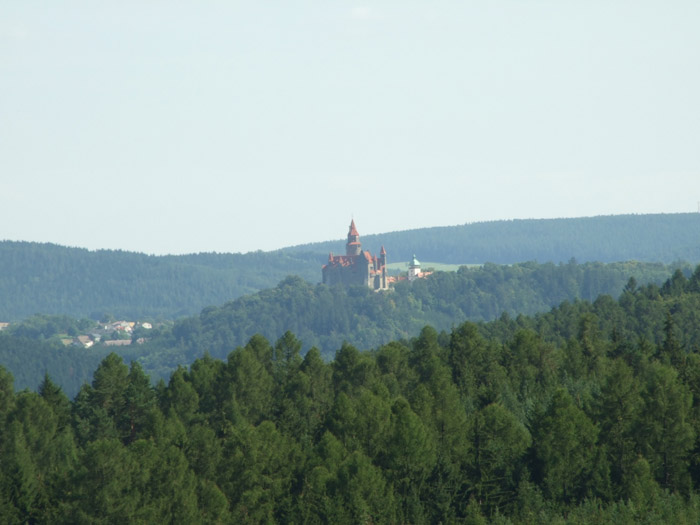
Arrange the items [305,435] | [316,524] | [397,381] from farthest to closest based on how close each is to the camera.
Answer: [397,381]
[305,435]
[316,524]

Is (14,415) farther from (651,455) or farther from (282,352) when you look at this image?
(651,455)

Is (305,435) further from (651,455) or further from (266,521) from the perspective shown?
(651,455)

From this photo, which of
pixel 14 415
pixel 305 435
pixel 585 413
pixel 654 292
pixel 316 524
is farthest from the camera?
pixel 654 292

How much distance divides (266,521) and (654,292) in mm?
107886

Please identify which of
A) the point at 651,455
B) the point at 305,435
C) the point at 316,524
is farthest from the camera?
the point at 305,435

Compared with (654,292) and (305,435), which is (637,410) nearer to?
(305,435)

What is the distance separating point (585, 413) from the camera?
7812 centimetres

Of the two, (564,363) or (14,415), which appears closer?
(14,415)

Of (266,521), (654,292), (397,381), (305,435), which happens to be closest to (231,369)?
(397,381)

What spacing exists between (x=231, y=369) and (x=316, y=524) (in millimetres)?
36720

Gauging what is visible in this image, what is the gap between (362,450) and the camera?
75.6 metres

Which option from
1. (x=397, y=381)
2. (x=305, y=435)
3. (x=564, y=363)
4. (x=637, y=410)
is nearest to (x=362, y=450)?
(x=305, y=435)

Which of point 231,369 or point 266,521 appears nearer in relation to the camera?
point 266,521

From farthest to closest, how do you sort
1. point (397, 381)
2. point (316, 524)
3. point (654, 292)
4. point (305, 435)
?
point (654, 292), point (397, 381), point (305, 435), point (316, 524)
